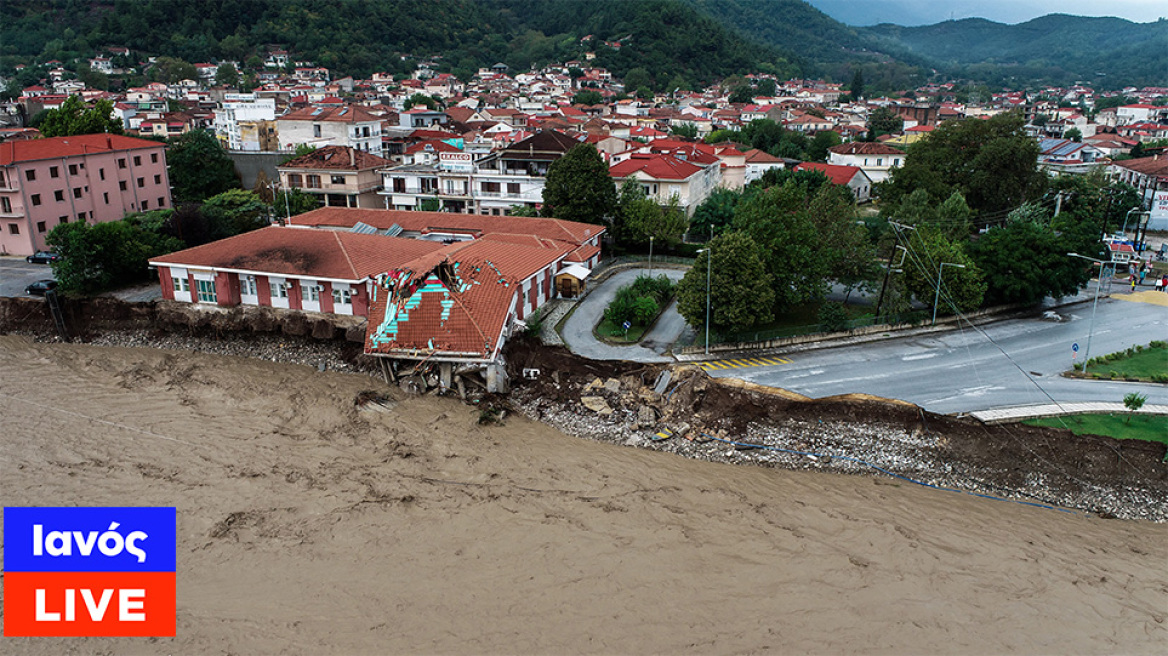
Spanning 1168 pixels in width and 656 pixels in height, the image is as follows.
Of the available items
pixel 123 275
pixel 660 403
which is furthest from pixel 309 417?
pixel 123 275

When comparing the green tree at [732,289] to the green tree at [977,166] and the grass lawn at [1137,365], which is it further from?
the green tree at [977,166]

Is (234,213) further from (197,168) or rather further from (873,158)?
(873,158)

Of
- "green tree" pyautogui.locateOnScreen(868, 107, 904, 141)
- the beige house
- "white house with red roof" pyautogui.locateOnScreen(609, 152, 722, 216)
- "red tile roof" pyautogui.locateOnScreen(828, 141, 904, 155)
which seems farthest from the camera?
"green tree" pyautogui.locateOnScreen(868, 107, 904, 141)

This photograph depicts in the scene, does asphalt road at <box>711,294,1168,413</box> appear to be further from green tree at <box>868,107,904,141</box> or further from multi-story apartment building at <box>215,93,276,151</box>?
green tree at <box>868,107,904,141</box>

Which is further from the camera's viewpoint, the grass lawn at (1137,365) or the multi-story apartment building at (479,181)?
the multi-story apartment building at (479,181)

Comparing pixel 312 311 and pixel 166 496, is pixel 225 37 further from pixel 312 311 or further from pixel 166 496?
pixel 166 496

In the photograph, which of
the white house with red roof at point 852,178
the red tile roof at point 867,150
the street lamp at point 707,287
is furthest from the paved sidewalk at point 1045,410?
the red tile roof at point 867,150

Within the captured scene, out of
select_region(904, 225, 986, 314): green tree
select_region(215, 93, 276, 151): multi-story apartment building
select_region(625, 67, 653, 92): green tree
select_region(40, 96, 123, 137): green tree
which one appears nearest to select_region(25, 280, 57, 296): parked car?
select_region(40, 96, 123, 137): green tree
